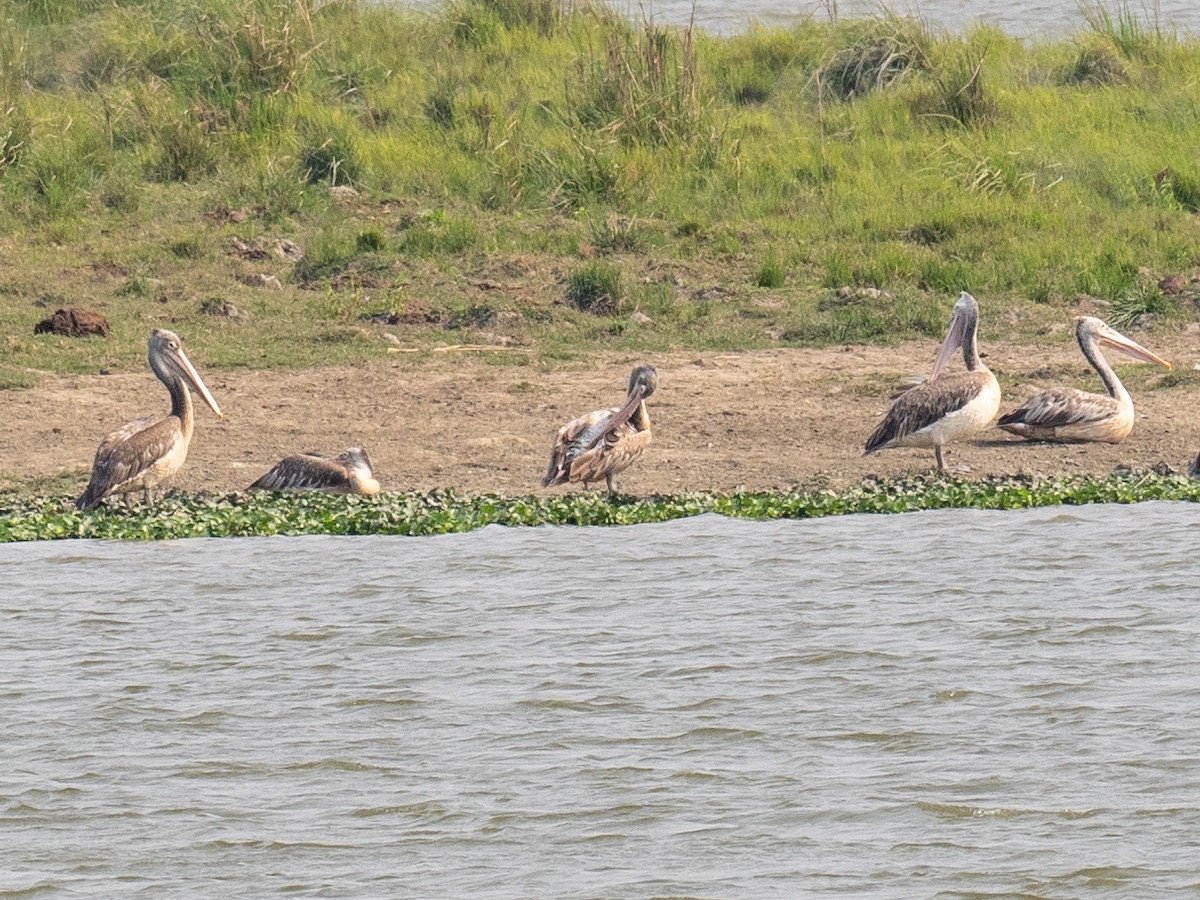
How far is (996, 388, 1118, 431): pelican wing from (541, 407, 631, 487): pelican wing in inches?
94.7

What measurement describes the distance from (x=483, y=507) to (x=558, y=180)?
5.85 meters

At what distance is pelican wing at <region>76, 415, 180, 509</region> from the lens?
1002 cm

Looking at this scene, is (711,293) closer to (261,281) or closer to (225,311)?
(261,281)

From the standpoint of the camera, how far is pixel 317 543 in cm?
977

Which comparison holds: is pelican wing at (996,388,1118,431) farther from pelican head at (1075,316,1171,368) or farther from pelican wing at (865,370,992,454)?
pelican head at (1075,316,1171,368)

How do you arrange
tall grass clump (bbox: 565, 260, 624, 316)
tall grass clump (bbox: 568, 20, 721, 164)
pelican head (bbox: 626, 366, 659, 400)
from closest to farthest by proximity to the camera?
pelican head (bbox: 626, 366, 659, 400)
tall grass clump (bbox: 565, 260, 624, 316)
tall grass clump (bbox: 568, 20, 721, 164)

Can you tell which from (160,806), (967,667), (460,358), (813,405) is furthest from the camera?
(460,358)

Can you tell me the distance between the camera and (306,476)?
10.4 metres

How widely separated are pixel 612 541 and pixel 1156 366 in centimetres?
444

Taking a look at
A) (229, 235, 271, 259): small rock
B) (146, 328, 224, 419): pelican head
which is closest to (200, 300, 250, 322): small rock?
(229, 235, 271, 259): small rock

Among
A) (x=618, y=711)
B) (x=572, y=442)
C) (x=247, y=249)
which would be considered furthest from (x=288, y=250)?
(x=618, y=711)

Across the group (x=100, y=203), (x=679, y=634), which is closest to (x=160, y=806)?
(x=679, y=634)

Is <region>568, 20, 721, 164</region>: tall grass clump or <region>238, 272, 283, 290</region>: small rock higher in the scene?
<region>568, 20, 721, 164</region>: tall grass clump

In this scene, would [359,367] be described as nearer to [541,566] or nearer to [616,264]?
[616,264]
